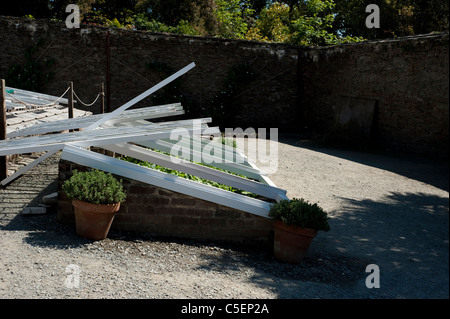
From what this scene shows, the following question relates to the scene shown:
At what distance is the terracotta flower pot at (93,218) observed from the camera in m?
4.33

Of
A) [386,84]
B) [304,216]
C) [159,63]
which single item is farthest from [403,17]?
[304,216]

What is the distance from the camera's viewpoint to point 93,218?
4.35 metres

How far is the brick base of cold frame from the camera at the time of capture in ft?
15.3

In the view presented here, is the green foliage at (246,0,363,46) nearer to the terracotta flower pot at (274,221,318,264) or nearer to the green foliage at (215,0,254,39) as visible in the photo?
the green foliage at (215,0,254,39)

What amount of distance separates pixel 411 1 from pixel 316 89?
7.62 metres

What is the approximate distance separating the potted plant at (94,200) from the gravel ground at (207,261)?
0.43ft

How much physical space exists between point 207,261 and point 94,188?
1.29 metres

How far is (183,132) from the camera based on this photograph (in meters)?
4.62

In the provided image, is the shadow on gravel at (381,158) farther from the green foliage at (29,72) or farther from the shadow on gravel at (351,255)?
the green foliage at (29,72)

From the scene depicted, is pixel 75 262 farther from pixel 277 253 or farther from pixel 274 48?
pixel 274 48

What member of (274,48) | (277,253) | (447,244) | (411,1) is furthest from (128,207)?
(411,1)

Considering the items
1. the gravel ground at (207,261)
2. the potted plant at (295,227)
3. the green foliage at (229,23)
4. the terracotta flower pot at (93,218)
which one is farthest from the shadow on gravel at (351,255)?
the green foliage at (229,23)
